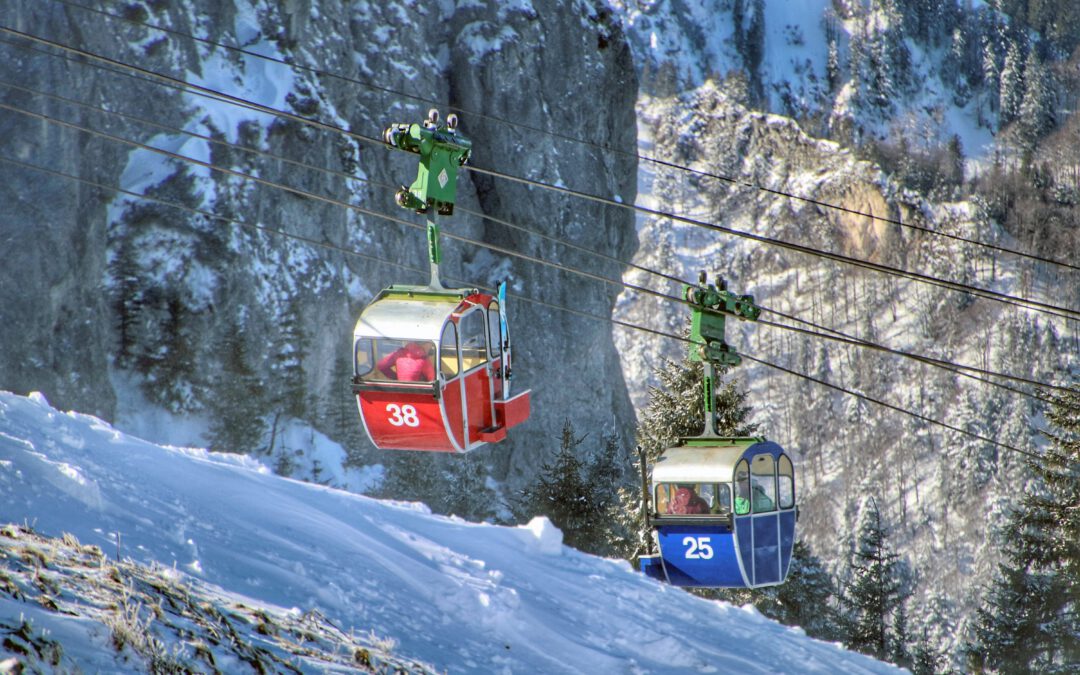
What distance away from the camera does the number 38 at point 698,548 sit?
1480 cm

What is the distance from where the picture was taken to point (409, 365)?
41.2 ft

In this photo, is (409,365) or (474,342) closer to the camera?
(409,365)

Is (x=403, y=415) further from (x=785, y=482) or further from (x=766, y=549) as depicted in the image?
(x=785, y=482)

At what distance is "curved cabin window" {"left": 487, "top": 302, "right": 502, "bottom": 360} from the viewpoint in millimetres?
13359

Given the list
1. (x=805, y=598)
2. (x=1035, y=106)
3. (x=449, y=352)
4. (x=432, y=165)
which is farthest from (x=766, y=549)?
(x=1035, y=106)

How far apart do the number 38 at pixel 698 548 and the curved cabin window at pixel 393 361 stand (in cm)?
474

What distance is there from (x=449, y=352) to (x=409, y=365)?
777 mm

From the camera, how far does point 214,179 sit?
46844 millimetres

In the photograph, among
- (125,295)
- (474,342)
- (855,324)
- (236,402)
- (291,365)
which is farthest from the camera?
(855,324)

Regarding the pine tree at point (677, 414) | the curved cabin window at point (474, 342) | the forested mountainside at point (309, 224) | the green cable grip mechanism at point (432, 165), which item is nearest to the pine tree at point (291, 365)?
the forested mountainside at point (309, 224)

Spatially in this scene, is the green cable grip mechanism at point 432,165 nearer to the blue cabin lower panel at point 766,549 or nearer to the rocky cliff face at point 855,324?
the blue cabin lower panel at point 766,549

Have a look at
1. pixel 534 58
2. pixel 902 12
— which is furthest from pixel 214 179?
pixel 902 12

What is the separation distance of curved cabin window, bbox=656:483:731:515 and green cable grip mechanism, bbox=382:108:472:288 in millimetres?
4915

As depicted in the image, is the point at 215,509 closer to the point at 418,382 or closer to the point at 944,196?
the point at 418,382
